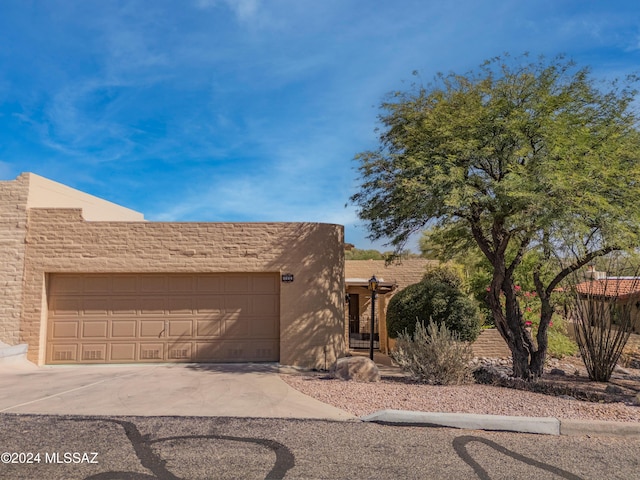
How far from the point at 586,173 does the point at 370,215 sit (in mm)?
4665

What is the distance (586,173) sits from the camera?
372 inches

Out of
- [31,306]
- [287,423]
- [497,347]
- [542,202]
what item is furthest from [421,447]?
[497,347]

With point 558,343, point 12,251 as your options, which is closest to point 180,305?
point 12,251

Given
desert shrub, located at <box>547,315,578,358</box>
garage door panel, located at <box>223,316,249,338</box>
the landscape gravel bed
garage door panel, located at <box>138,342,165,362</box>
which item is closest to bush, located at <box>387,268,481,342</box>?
desert shrub, located at <box>547,315,578,358</box>

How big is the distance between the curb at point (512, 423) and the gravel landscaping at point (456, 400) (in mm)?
317

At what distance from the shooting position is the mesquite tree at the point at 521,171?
9367mm

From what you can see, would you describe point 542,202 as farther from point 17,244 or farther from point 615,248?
point 17,244

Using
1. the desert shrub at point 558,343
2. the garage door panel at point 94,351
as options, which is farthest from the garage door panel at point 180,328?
the desert shrub at point 558,343

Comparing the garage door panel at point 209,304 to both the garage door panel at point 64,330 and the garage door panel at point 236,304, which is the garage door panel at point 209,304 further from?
the garage door panel at point 64,330

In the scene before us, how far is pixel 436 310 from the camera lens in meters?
14.5

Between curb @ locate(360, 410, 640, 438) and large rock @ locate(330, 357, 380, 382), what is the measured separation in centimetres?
294

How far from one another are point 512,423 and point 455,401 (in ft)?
3.98

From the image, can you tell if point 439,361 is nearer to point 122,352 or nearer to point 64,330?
point 122,352

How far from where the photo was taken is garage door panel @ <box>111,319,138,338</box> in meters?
12.1
